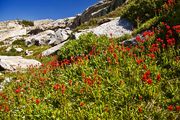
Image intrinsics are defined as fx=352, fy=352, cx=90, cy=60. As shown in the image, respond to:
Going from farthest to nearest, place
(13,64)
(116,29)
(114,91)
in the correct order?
(13,64)
(116,29)
(114,91)

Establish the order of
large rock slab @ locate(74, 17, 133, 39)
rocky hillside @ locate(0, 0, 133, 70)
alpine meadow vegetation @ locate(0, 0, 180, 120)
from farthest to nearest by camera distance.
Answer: rocky hillside @ locate(0, 0, 133, 70)
large rock slab @ locate(74, 17, 133, 39)
alpine meadow vegetation @ locate(0, 0, 180, 120)

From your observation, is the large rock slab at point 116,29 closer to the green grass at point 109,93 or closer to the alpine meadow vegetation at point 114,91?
the alpine meadow vegetation at point 114,91

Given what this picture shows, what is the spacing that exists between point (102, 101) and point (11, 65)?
14.1m

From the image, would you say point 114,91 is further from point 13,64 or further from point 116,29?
point 13,64

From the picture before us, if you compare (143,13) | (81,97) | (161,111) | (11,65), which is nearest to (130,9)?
(143,13)

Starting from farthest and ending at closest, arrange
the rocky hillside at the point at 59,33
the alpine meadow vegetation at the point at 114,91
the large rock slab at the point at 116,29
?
the rocky hillside at the point at 59,33 < the large rock slab at the point at 116,29 < the alpine meadow vegetation at the point at 114,91

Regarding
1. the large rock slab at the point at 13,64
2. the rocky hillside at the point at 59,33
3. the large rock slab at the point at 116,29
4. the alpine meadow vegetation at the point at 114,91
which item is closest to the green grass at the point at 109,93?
the alpine meadow vegetation at the point at 114,91

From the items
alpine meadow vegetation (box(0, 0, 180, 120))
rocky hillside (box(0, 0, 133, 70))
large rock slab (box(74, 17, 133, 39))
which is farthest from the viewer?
rocky hillside (box(0, 0, 133, 70))

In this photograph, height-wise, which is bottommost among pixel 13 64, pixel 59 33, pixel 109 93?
pixel 13 64

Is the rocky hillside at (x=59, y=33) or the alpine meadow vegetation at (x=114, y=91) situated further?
the rocky hillside at (x=59, y=33)

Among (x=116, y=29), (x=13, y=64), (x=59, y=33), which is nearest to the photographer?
(x=116, y=29)

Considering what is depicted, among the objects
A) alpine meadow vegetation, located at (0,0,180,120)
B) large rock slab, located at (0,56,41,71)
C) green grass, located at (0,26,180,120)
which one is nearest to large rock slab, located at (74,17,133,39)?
large rock slab, located at (0,56,41,71)

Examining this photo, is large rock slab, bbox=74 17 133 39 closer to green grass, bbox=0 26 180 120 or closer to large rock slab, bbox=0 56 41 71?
large rock slab, bbox=0 56 41 71

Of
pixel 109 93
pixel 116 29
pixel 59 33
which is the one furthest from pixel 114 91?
pixel 59 33
